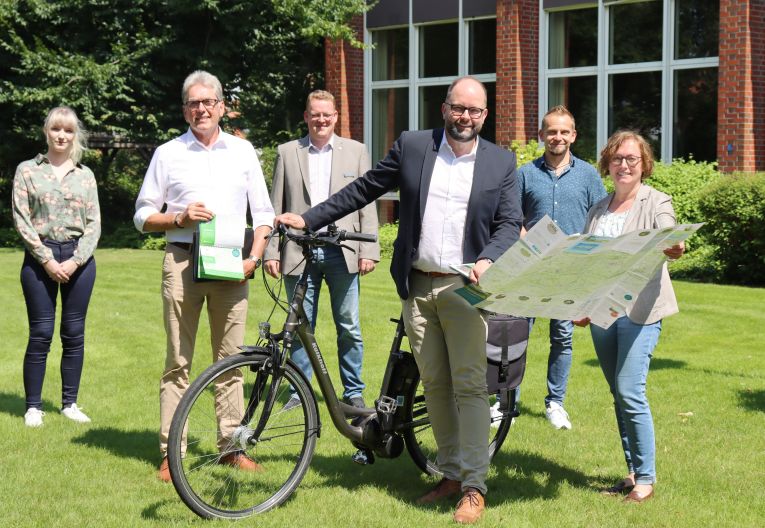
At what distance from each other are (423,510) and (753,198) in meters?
9.97

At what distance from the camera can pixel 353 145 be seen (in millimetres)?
7809

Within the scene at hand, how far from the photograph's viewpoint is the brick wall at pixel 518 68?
20.0 metres

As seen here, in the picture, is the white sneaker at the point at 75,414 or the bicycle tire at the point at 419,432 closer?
the bicycle tire at the point at 419,432

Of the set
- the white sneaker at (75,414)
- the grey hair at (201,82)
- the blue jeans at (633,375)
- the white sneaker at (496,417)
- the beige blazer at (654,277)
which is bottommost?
the white sneaker at (75,414)

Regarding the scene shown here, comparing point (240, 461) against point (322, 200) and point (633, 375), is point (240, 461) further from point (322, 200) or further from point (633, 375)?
point (322, 200)

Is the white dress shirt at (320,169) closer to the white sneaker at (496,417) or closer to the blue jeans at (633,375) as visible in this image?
the white sneaker at (496,417)

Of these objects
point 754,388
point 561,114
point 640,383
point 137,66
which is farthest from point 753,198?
point 137,66

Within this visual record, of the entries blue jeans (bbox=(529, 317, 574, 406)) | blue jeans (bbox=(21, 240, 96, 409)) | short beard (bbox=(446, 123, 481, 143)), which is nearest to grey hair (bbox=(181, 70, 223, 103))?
short beard (bbox=(446, 123, 481, 143))

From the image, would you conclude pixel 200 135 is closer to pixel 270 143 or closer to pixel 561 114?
pixel 561 114

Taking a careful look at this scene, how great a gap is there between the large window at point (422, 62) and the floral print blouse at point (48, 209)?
551 inches

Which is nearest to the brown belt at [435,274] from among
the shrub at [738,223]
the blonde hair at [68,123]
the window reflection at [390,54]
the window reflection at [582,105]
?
the blonde hair at [68,123]

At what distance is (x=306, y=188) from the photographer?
301 inches

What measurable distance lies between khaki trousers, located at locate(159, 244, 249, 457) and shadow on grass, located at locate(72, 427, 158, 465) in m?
0.47

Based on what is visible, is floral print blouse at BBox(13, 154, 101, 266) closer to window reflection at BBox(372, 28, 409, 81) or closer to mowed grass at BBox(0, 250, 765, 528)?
mowed grass at BBox(0, 250, 765, 528)
